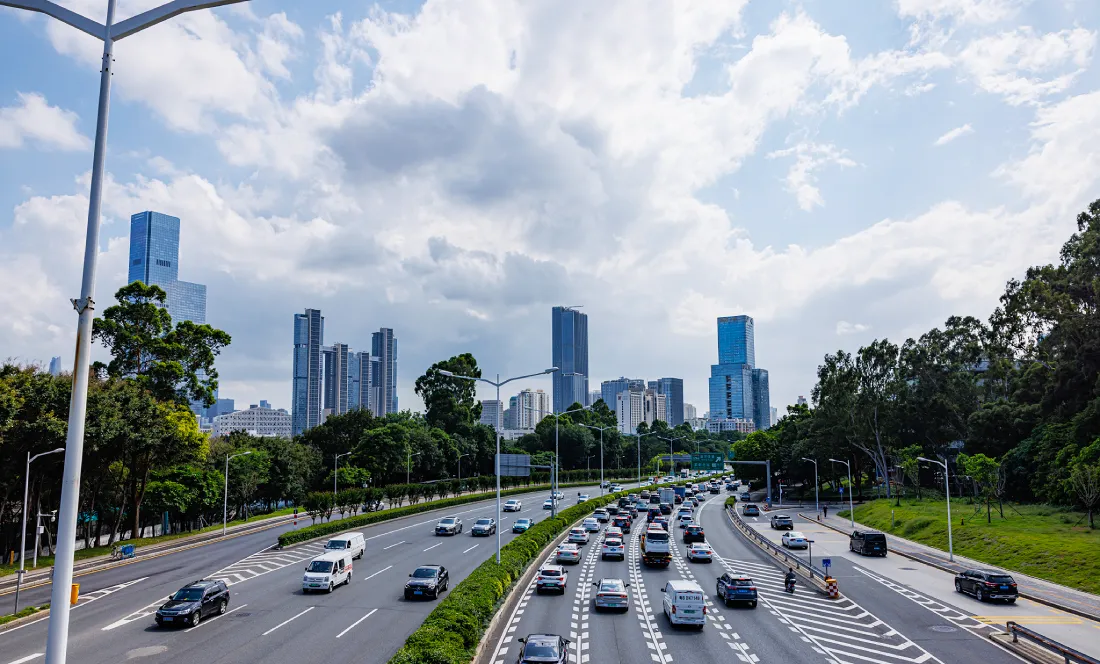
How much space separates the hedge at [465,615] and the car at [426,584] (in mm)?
2360

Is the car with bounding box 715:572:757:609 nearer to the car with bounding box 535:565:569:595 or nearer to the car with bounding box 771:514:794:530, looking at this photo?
the car with bounding box 535:565:569:595

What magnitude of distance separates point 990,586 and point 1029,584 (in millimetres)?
7221

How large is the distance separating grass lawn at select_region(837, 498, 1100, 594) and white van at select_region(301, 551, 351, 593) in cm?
3858

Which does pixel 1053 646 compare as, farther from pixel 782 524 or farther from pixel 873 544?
pixel 782 524

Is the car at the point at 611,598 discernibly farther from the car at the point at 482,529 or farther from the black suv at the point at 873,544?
the car at the point at 482,529

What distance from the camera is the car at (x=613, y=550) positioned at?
4688 centimetres

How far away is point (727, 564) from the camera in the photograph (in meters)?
45.9

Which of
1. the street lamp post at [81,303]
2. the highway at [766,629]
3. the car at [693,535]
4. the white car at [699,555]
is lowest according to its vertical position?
the car at [693,535]

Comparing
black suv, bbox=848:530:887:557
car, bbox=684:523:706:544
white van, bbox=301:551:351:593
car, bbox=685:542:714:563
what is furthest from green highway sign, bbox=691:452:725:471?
white van, bbox=301:551:351:593

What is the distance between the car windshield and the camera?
90.3 feet

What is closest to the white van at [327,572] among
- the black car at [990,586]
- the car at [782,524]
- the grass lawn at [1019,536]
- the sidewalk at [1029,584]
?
the black car at [990,586]

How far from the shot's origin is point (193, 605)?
27.1 meters

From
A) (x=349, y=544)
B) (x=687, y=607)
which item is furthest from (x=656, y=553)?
(x=349, y=544)

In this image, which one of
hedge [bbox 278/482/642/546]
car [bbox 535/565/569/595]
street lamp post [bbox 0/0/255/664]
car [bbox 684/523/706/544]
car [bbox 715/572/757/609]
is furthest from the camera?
car [bbox 684/523/706/544]
